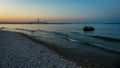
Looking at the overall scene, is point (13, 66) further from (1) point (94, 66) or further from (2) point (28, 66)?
(1) point (94, 66)

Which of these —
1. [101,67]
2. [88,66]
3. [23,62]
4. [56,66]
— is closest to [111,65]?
[101,67]

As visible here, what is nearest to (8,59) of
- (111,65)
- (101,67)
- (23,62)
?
(23,62)

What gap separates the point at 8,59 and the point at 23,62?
1.49 m

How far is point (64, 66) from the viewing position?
10.1 metres

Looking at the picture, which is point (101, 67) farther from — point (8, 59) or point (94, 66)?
point (8, 59)

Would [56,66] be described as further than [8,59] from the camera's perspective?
No

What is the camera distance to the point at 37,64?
10352 millimetres

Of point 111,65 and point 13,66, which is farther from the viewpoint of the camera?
point 111,65

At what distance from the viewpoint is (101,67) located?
11.2 m

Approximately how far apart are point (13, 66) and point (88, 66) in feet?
17.8

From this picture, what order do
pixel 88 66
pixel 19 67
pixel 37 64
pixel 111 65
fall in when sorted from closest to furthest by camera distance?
pixel 19 67 → pixel 37 64 → pixel 88 66 → pixel 111 65

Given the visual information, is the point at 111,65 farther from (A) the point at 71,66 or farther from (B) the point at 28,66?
(B) the point at 28,66

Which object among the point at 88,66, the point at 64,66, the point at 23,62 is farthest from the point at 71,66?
the point at 23,62

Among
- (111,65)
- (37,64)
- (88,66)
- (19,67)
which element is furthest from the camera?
(111,65)
